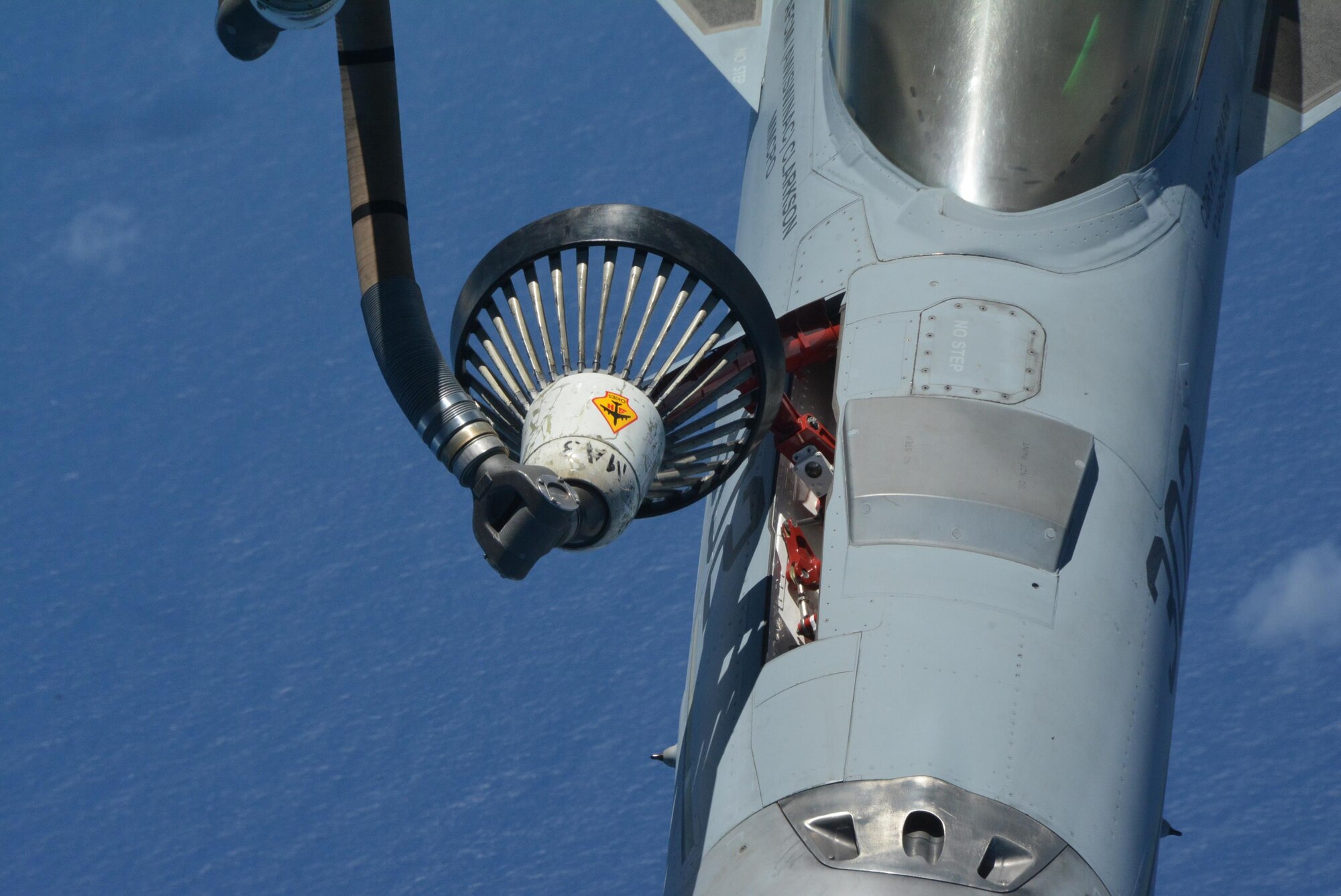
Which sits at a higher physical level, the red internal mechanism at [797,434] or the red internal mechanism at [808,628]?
the red internal mechanism at [797,434]

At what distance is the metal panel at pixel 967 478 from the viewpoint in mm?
7285

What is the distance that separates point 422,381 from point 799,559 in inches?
69.6

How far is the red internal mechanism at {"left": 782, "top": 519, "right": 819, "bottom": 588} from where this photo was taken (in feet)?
25.2

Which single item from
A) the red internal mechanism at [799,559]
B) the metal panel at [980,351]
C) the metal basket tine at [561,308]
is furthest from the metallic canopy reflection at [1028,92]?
the metal basket tine at [561,308]

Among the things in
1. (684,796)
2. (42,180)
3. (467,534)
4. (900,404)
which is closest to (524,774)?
(467,534)

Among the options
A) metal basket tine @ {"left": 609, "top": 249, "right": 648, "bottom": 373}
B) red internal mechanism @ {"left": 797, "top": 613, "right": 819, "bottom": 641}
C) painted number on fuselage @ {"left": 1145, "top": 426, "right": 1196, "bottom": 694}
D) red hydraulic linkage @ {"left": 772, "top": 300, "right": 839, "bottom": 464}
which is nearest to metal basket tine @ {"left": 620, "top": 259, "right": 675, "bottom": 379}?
metal basket tine @ {"left": 609, "top": 249, "right": 648, "bottom": 373}

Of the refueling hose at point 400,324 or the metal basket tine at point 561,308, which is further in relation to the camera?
the metal basket tine at point 561,308

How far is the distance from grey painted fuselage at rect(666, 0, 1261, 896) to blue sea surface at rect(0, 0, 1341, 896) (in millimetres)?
3702

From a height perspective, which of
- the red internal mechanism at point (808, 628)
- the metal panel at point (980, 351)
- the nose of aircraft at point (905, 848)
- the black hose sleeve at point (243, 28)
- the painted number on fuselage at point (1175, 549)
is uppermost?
the black hose sleeve at point (243, 28)

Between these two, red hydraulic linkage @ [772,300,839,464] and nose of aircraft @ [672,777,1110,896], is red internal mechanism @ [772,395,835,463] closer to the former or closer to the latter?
red hydraulic linkage @ [772,300,839,464]

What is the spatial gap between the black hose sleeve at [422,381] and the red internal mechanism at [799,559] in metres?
1.55

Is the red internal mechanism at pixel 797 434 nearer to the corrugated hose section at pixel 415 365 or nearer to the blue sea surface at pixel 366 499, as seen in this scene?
the corrugated hose section at pixel 415 365

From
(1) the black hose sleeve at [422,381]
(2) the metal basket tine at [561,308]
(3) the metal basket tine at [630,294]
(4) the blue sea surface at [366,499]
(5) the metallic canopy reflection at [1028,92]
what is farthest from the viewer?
(4) the blue sea surface at [366,499]

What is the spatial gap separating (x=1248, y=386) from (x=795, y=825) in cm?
800
